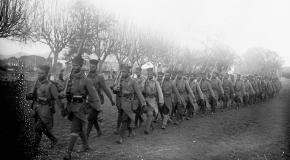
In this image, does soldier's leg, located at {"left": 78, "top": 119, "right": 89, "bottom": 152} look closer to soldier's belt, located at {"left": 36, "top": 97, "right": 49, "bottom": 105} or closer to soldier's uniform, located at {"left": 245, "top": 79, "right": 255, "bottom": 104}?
soldier's belt, located at {"left": 36, "top": 97, "right": 49, "bottom": 105}

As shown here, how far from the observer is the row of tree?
59.4 ft

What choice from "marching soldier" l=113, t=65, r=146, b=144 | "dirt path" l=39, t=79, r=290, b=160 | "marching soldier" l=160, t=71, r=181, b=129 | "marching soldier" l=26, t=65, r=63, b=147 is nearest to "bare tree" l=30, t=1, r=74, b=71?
"dirt path" l=39, t=79, r=290, b=160

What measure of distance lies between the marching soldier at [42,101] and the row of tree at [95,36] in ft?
11.5

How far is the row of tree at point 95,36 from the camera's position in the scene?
59.4ft

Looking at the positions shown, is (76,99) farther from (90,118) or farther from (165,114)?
(165,114)

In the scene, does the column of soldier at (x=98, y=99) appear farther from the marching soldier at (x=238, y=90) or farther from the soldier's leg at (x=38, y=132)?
the marching soldier at (x=238, y=90)

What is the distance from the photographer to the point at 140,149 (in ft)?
19.7

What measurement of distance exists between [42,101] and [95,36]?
85.6 ft

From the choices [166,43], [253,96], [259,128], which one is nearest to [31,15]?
[253,96]

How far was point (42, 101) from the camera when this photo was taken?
5.63m

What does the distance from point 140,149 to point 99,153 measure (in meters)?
0.91

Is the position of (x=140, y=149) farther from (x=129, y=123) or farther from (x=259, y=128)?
(x=259, y=128)

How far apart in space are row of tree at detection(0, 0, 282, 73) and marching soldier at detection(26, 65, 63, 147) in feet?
11.5

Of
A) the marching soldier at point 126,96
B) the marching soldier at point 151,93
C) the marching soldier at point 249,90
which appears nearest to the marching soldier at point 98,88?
the marching soldier at point 126,96
